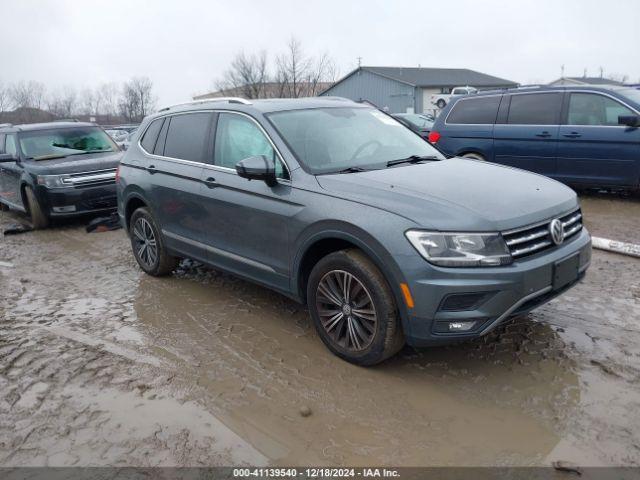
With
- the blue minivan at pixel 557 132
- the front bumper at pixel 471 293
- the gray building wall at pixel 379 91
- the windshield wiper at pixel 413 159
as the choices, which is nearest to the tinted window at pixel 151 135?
the windshield wiper at pixel 413 159

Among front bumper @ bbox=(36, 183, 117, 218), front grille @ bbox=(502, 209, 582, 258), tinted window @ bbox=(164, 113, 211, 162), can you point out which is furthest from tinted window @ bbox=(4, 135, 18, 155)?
front grille @ bbox=(502, 209, 582, 258)

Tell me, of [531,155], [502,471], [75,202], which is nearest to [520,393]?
[502,471]

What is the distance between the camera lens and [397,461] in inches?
106

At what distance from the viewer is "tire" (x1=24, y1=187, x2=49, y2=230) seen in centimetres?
840

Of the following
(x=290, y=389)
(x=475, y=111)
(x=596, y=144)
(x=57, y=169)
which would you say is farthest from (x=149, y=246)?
(x=596, y=144)

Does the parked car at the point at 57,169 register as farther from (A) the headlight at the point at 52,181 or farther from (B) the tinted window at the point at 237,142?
(B) the tinted window at the point at 237,142

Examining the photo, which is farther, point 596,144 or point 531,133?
point 531,133

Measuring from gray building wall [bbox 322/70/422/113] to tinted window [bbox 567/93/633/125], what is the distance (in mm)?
35994

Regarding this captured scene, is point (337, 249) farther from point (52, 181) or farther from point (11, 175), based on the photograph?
point (11, 175)

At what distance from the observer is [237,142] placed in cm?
446

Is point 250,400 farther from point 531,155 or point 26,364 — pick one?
point 531,155

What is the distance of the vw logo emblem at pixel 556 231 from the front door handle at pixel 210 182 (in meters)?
2.65

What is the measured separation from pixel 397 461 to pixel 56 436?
1937 mm

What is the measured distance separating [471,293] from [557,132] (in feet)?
20.0
